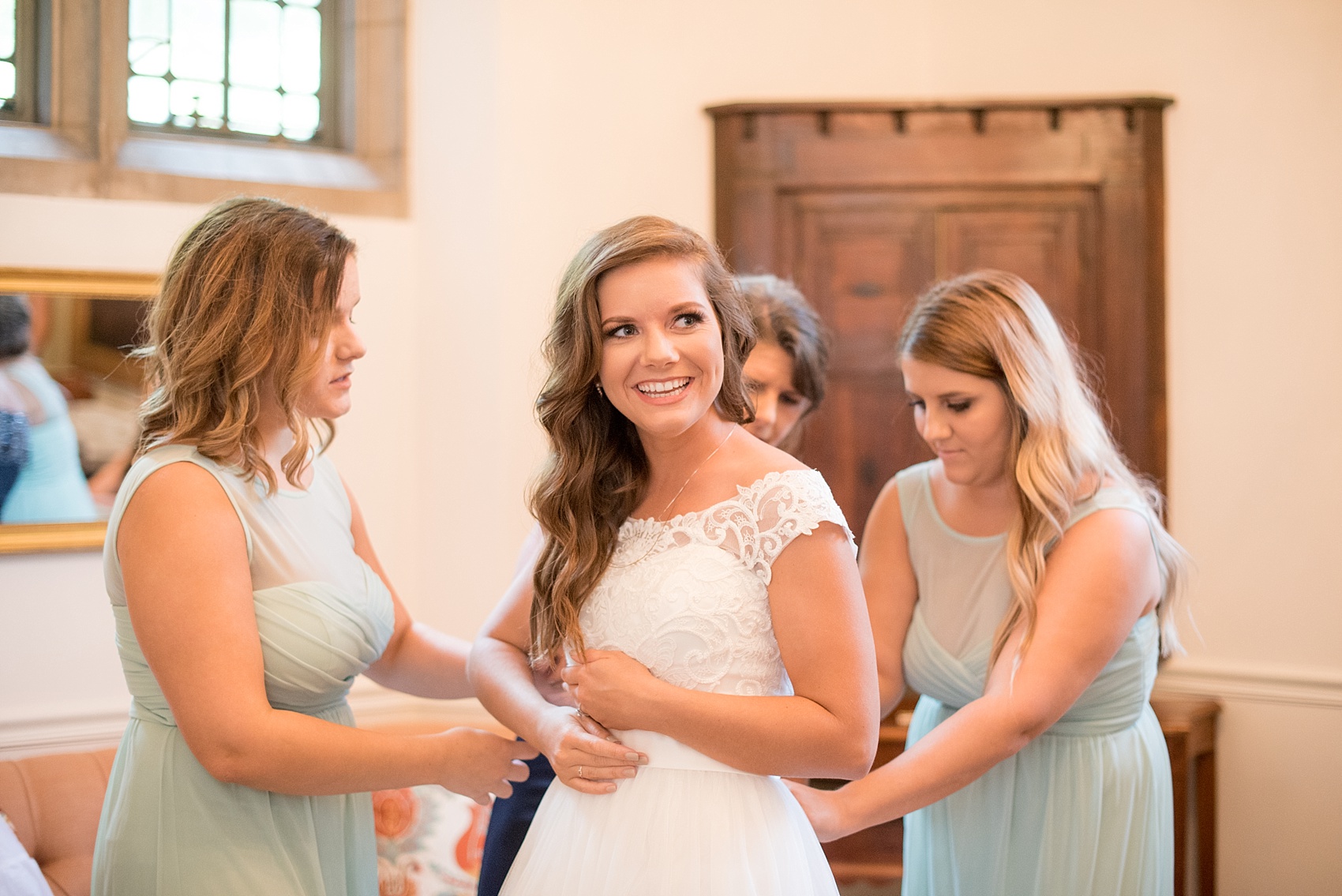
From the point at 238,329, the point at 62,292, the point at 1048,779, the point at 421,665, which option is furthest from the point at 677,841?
the point at 62,292

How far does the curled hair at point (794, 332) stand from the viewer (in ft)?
8.56

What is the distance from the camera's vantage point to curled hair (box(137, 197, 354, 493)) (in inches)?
71.1

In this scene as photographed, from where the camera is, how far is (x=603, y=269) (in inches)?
70.0

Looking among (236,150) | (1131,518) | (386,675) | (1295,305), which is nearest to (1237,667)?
(1295,305)

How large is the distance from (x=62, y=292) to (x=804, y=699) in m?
3.11

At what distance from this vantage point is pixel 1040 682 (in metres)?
2.06

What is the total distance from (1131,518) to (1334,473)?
2310mm

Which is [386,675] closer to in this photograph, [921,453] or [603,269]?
[603,269]

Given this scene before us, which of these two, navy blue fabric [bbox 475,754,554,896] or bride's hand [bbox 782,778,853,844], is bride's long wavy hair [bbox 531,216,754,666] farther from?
bride's hand [bbox 782,778,853,844]

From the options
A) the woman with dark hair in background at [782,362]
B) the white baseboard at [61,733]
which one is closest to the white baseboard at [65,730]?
the white baseboard at [61,733]

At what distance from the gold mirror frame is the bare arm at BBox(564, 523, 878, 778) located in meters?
2.64

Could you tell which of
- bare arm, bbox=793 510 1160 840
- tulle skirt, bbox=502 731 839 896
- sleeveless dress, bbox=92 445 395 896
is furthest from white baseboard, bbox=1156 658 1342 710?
sleeveless dress, bbox=92 445 395 896

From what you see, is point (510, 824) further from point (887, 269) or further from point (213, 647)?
point (887, 269)

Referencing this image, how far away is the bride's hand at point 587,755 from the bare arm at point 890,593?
779 millimetres
